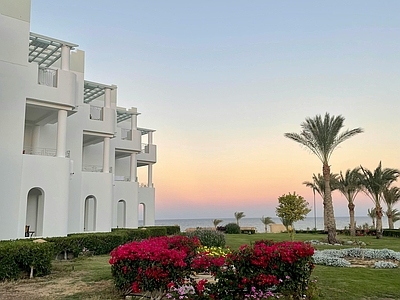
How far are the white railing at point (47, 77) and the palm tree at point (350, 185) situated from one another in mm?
25467

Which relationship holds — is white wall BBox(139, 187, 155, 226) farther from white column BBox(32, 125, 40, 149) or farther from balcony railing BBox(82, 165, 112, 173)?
white column BBox(32, 125, 40, 149)

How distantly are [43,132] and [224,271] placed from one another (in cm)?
1562

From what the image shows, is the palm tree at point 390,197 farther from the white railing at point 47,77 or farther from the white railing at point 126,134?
the white railing at point 47,77

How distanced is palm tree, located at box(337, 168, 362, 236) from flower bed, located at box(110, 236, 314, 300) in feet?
87.3

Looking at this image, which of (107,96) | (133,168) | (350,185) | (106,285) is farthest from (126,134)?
(350,185)

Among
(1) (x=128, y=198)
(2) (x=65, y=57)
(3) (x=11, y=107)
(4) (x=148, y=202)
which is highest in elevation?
(2) (x=65, y=57)

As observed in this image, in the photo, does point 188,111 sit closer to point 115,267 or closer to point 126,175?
point 126,175

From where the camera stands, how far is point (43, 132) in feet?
63.1

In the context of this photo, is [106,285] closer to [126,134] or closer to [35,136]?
[35,136]

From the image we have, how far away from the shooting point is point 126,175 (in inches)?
1159

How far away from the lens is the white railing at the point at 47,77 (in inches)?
632

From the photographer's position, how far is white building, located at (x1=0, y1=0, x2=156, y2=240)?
14.6 m

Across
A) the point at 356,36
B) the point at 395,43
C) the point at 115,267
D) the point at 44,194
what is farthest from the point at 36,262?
the point at 395,43

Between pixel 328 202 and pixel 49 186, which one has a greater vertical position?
pixel 49 186
